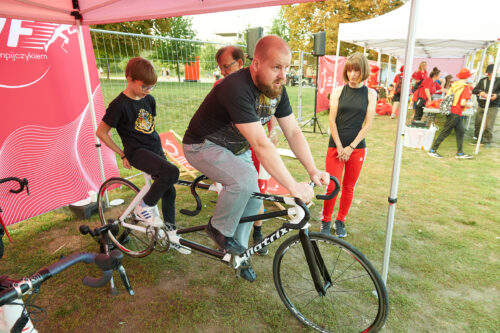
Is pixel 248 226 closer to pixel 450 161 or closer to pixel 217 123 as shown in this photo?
pixel 217 123

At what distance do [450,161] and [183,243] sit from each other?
23.7 ft

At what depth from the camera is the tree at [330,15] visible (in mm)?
22250

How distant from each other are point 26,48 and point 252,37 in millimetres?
3809

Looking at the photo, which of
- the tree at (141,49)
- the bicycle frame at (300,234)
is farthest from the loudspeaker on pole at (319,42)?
the bicycle frame at (300,234)

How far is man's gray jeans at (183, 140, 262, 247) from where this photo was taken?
224 cm

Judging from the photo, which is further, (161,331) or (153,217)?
(153,217)

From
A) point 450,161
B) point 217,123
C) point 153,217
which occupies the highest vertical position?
point 217,123

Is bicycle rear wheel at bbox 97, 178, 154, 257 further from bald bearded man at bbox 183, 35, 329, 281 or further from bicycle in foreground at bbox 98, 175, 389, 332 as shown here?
bald bearded man at bbox 183, 35, 329, 281

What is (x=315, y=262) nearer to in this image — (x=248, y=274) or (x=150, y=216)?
(x=248, y=274)

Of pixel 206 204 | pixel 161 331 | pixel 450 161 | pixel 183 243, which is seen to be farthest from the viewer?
pixel 450 161

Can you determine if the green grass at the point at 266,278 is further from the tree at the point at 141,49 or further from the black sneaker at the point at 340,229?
the tree at the point at 141,49

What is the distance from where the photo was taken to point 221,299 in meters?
2.79

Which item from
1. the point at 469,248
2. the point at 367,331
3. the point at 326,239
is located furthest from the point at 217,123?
the point at 469,248

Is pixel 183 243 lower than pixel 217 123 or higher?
lower
